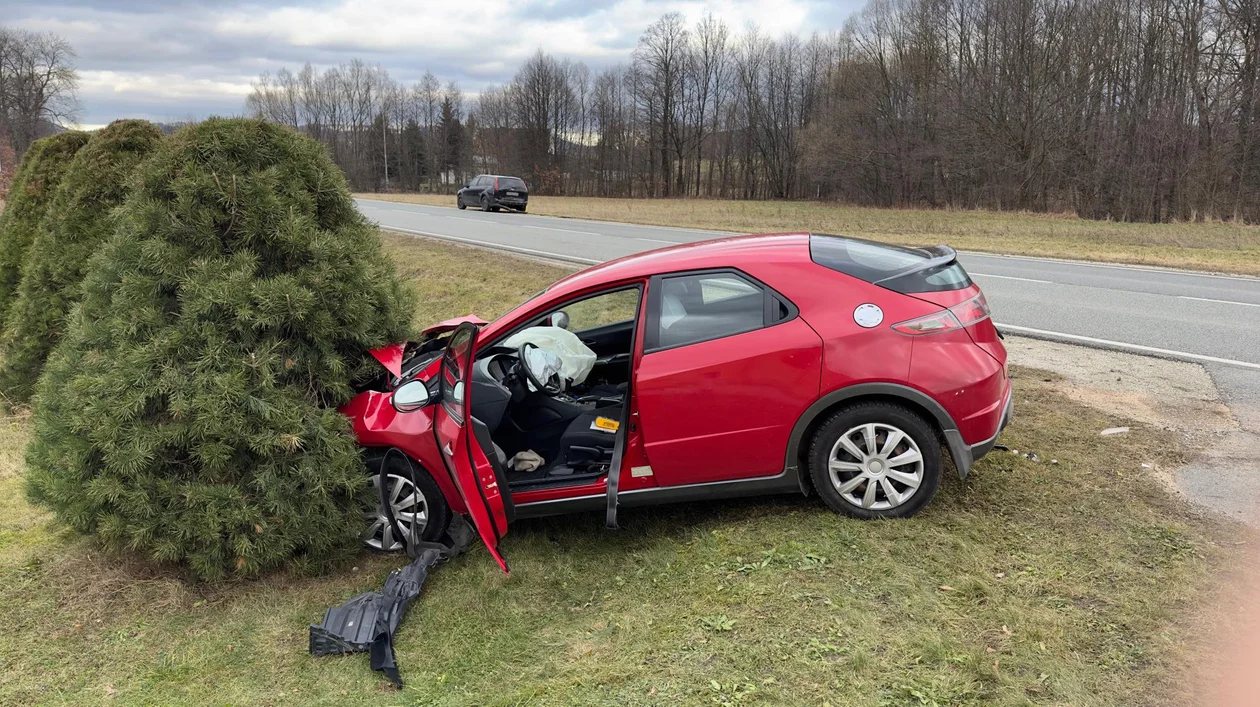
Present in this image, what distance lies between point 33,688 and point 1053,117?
4031cm

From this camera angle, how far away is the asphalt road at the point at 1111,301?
802 cm

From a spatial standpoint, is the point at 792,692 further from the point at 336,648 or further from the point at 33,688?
the point at 33,688

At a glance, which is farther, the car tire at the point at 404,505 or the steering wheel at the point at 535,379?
the steering wheel at the point at 535,379

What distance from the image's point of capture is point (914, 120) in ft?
152

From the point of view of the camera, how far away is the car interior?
14.6 ft

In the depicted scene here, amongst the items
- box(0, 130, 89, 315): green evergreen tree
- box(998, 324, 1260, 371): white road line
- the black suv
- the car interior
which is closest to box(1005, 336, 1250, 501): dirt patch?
box(998, 324, 1260, 371): white road line

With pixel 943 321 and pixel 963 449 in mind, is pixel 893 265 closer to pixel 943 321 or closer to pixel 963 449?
pixel 943 321

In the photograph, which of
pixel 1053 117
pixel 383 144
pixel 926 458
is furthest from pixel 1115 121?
pixel 383 144

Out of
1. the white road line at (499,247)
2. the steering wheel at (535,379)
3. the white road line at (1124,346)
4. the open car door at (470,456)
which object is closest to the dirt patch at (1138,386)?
the white road line at (1124,346)

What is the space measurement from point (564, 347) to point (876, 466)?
2.00m

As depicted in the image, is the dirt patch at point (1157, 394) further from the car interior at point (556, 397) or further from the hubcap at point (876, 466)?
the car interior at point (556, 397)

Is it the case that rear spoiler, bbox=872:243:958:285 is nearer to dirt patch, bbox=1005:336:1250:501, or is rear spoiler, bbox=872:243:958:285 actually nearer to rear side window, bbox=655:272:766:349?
rear side window, bbox=655:272:766:349

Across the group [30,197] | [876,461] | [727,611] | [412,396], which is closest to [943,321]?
[876,461]

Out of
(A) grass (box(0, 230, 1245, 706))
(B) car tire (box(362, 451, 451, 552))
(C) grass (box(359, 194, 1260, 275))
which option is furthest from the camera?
(C) grass (box(359, 194, 1260, 275))
